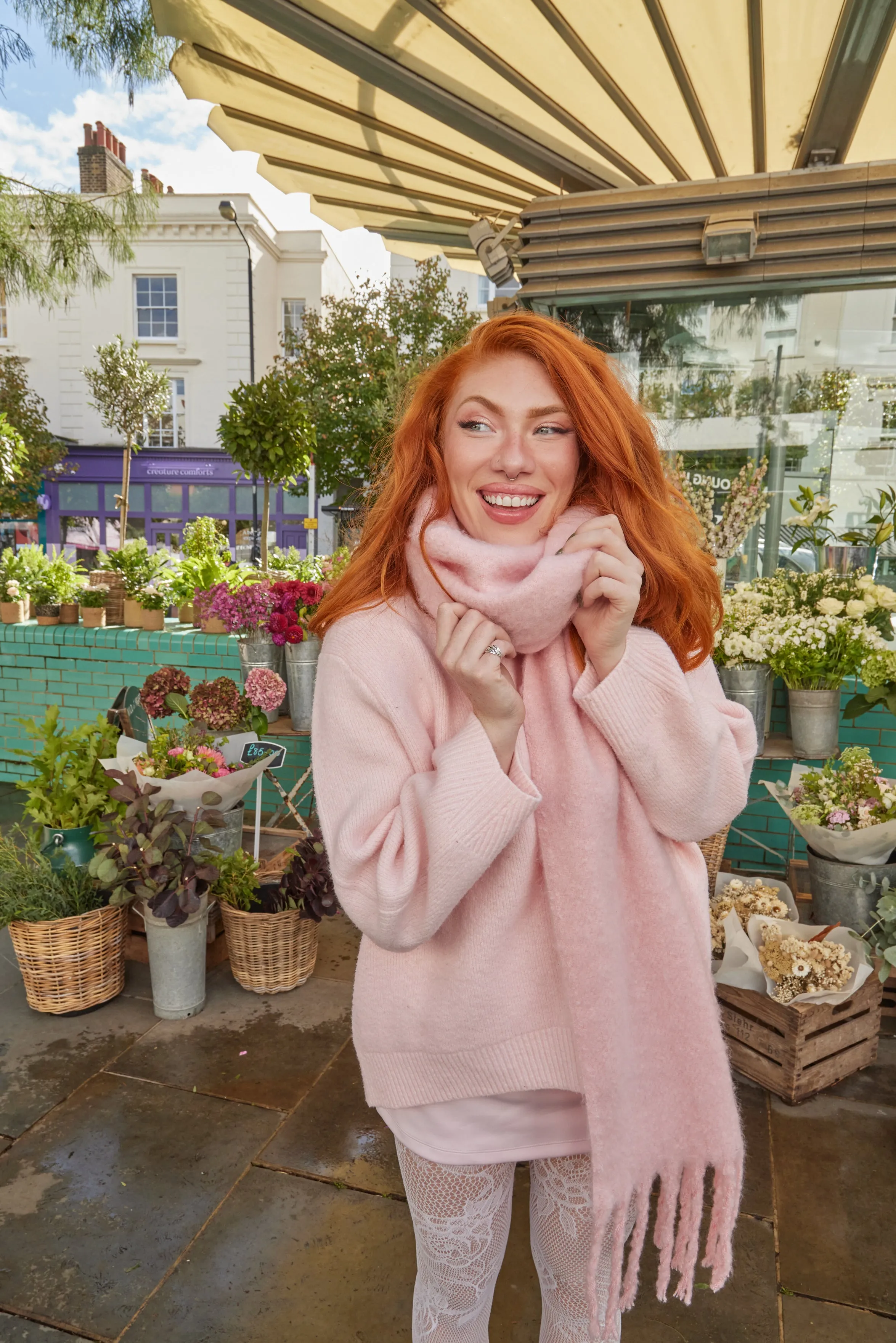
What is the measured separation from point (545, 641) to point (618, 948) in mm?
430

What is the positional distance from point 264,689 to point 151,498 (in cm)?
1892

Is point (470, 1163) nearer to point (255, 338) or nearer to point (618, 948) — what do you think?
point (618, 948)

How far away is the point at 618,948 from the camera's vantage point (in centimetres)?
112

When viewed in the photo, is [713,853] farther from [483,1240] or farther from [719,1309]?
[483,1240]

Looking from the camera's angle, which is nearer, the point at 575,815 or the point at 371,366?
the point at 575,815

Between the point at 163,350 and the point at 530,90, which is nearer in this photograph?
the point at 530,90

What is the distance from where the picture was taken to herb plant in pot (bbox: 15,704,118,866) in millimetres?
3094

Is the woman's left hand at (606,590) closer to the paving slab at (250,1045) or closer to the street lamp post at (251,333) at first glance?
the paving slab at (250,1045)

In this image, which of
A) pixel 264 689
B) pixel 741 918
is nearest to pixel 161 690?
pixel 264 689

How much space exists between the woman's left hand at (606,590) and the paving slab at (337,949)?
2278mm

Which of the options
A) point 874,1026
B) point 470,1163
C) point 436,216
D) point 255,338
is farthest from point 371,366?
point 470,1163

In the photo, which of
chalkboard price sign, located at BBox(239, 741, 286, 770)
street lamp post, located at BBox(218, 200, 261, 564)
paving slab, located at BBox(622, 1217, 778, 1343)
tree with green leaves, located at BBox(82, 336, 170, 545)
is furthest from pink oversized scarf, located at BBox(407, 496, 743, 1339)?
street lamp post, located at BBox(218, 200, 261, 564)

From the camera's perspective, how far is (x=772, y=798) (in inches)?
156

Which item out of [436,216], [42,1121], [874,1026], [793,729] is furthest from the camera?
[436,216]
